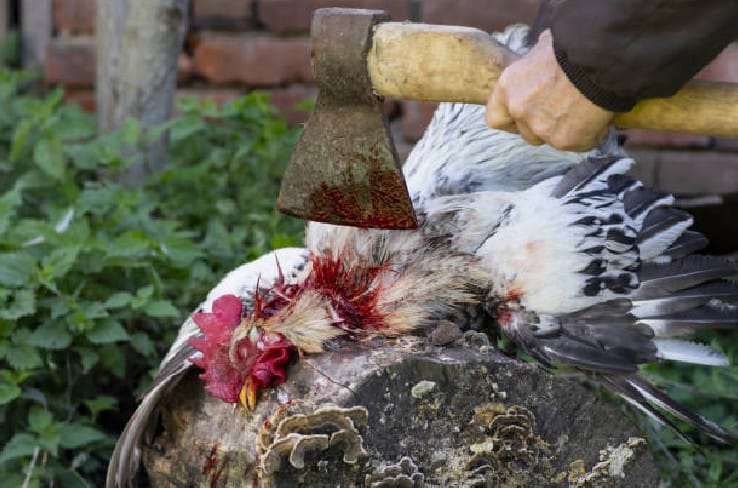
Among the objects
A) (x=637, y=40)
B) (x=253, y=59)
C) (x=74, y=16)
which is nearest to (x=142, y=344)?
(x=637, y=40)

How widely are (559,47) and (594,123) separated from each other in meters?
0.18

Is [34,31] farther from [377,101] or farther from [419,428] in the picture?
[419,428]

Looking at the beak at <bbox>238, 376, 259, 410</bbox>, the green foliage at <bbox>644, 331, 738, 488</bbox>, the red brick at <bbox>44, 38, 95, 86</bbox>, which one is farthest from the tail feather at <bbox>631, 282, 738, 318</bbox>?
the red brick at <bbox>44, 38, 95, 86</bbox>

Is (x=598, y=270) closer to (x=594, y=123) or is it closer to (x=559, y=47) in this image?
(x=594, y=123)

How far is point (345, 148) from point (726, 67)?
2.20 m

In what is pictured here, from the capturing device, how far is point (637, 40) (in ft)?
6.54

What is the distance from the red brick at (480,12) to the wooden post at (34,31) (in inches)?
82.7

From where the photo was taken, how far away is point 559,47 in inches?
80.4

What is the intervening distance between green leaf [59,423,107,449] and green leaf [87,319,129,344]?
0.24 metres

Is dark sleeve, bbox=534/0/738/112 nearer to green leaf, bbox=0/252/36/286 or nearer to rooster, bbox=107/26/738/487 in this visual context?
rooster, bbox=107/26/738/487

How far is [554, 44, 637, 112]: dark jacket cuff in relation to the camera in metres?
2.05

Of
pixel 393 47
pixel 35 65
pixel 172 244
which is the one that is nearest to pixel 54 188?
pixel 172 244

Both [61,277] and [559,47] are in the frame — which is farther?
[61,277]

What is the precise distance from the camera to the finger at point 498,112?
2.20 metres
